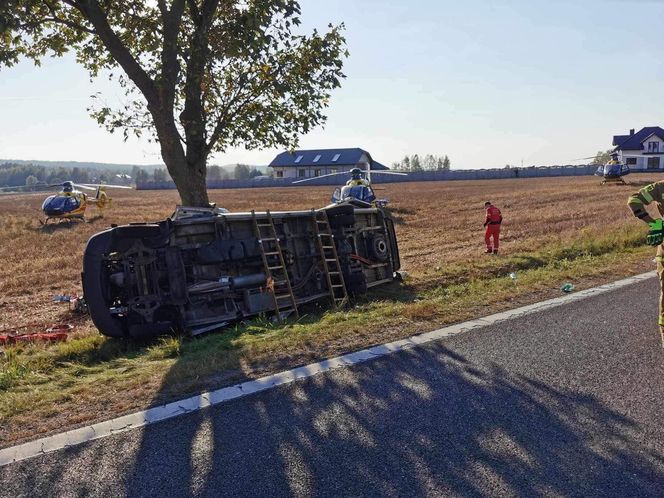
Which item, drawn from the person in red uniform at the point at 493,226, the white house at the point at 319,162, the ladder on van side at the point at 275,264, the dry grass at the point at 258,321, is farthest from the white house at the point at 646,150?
the ladder on van side at the point at 275,264

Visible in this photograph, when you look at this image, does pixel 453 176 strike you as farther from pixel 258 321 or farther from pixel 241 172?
pixel 258 321

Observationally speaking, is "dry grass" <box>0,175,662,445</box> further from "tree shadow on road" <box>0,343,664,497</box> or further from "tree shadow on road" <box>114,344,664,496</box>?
"tree shadow on road" <box>114,344,664,496</box>

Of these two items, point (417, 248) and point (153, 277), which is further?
point (417, 248)

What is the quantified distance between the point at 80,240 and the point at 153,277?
15318mm

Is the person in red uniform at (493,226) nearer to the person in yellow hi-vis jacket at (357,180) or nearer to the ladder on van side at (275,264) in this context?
the ladder on van side at (275,264)

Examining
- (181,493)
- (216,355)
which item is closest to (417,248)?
(216,355)

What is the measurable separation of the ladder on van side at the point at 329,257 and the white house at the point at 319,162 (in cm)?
8341

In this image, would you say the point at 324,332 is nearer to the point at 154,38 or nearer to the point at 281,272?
the point at 281,272

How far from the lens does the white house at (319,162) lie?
93938 millimetres

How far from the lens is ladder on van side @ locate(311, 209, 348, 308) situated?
9375 mm

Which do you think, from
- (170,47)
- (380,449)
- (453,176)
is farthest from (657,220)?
(453,176)

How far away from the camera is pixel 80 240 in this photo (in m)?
21.2

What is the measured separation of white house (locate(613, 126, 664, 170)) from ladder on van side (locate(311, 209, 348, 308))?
8364 cm

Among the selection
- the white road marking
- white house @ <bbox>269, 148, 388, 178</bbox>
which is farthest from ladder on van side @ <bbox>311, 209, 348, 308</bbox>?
white house @ <bbox>269, 148, 388, 178</bbox>
